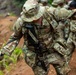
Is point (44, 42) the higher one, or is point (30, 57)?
point (44, 42)

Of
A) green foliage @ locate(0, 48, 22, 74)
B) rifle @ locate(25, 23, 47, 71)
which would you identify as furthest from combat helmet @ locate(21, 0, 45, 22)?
green foliage @ locate(0, 48, 22, 74)

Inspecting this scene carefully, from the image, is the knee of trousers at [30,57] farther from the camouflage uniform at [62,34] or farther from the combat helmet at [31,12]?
the combat helmet at [31,12]

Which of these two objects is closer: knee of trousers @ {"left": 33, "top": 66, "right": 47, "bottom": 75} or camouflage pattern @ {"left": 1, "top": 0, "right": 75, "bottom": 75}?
camouflage pattern @ {"left": 1, "top": 0, "right": 75, "bottom": 75}

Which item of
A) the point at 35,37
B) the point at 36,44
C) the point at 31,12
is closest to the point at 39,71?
the point at 36,44

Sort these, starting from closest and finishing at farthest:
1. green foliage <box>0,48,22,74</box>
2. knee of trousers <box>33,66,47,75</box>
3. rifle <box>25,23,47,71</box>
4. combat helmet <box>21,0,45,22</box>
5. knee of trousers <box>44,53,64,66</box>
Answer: combat helmet <box>21,0,45,22</box>, rifle <box>25,23,47,71</box>, knee of trousers <box>44,53,64,66</box>, knee of trousers <box>33,66,47,75</box>, green foliage <box>0,48,22,74</box>

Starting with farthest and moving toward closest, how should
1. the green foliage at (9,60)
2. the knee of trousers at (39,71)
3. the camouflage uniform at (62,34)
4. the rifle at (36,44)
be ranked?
the green foliage at (9,60) < the knee of trousers at (39,71) < the camouflage uniform at (62,34) < the rifle at (36,44)

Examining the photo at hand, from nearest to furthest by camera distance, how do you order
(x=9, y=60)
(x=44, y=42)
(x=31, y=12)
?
(x=31, y=12), (x=44, y=42), (x=9, y=60)

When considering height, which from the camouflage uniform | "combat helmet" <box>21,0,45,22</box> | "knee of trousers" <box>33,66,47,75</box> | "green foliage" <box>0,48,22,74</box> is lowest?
"green foliage" <box>0,48,22,74</box>

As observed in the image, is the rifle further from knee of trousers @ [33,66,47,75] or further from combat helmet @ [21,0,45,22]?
combat helmet @ [21,0,45,22]

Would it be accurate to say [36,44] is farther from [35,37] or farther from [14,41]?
[14,41]

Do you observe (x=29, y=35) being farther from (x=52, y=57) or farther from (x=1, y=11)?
(x=1, y=11)

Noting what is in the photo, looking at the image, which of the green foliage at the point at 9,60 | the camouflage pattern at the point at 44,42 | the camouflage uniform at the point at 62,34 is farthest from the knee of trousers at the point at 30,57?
the green foliage at the point at 9,60

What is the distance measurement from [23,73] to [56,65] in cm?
198

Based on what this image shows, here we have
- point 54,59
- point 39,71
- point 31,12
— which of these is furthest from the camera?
point 39,71
